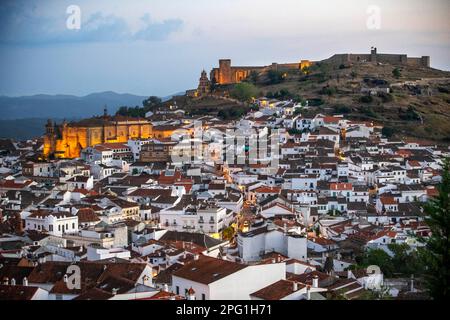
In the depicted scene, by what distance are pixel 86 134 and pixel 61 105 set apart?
1442cm

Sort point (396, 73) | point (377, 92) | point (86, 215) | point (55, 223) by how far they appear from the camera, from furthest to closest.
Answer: point (396, 73), point (377, 92), point (86, 215), point (55, 223)

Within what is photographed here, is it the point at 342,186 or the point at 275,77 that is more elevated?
the point at 275,77

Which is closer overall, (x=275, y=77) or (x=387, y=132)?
(x=387, y=132)

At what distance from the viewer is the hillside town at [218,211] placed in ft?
27.4

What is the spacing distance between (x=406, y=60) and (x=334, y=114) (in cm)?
1486

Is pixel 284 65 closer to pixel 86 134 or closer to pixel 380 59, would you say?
pixel 380 59

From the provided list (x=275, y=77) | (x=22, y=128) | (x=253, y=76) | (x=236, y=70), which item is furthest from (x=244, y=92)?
(x=22, y=128)

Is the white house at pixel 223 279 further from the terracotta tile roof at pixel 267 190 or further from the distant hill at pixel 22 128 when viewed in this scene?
the distant hill at pixel 22 128

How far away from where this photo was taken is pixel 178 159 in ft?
70.2

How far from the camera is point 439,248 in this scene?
6242 mm

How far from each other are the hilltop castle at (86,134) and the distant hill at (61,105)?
5.51 meters

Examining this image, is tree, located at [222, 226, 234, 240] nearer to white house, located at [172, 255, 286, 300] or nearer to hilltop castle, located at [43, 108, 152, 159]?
white house, located at [172, 255, 286, 300]

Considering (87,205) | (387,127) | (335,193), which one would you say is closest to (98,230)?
(87,205)

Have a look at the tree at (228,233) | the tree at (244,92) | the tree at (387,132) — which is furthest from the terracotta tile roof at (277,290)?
the tree at (244,92)
